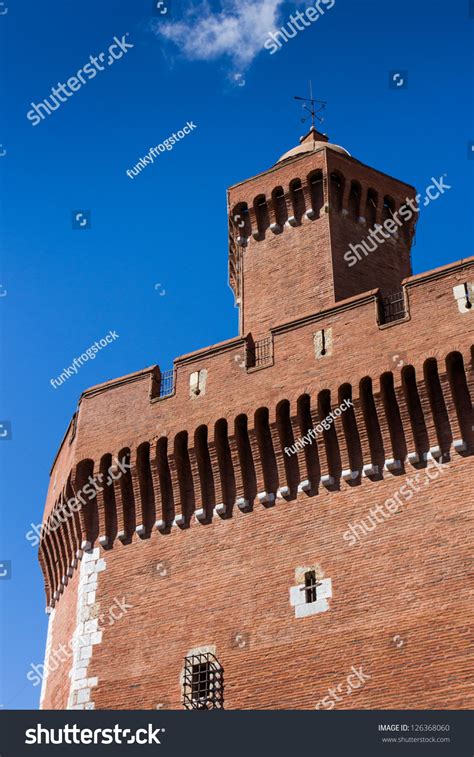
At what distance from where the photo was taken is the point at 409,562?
18938mm

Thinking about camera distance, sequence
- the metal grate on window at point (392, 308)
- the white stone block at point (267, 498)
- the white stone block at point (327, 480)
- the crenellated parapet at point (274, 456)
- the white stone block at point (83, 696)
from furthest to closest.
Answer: the metal grate on window at point (392, 308) < the white stone block at point (267, 498) < the white stone block at point (83, 696) < the white stone block at point (327, 480) < the crenellated parapet at point (274, 456)

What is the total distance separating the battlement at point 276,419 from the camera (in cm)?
1997

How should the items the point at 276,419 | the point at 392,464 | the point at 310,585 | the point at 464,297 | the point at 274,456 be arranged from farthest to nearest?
1. the point at 274,456
2. the point at 276,419
3. the point at 464,297
4. the point at 392,464
5. the point at 310,585

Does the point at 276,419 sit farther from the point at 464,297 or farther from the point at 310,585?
the point at 464,297

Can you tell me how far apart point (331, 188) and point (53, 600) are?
12027 millimetres

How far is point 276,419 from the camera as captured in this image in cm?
2116

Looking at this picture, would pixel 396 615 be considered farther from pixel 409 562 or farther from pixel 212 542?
pixel 212 542

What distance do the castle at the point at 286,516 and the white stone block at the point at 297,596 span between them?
0.02 metres

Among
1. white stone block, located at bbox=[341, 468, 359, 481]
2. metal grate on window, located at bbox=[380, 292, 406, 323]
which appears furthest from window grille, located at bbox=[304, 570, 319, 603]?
metal grate on window, located at bbox=[380, 292, 406, 323]

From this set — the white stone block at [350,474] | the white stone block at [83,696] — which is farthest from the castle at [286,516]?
the white stone block at [83,696]

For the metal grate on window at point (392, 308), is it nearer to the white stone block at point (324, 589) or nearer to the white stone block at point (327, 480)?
the white stone block at point (327, 480)

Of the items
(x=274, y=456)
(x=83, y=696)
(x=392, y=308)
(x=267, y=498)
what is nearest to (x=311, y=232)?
(x=392, y=308)

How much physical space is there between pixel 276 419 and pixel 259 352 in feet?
Answer: 7.02
